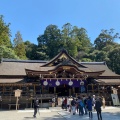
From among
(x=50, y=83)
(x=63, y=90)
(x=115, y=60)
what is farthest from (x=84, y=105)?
(x=115, y=60)

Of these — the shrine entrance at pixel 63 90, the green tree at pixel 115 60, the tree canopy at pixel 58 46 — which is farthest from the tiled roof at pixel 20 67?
the tree canopy at pixel 58 46

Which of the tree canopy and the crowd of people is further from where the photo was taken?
the tree canopy

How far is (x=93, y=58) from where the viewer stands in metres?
55.2

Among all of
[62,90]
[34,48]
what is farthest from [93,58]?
[62,90]

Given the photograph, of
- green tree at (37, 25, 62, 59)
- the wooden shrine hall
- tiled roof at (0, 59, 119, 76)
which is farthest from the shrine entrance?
green tree at (37, 25, 62, 59)

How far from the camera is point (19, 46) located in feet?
175

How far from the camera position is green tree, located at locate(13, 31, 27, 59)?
2037 inches

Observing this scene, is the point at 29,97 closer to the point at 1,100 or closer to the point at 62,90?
the point at 1,100

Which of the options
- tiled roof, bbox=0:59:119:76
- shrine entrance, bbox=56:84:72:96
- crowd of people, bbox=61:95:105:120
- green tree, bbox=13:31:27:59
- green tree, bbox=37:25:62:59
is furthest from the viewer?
green tree, bbox=37:25:62:59

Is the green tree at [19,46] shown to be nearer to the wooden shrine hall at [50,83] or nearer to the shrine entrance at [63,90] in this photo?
the wooden shrine hall at [50,83]

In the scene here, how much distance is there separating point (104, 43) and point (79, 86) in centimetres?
4945

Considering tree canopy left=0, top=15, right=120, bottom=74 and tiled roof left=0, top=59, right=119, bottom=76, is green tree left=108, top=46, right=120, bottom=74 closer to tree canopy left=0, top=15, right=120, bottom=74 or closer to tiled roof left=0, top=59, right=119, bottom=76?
tree canopy left=0, top=15, right=120, bottom=74

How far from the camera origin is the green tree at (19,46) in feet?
170

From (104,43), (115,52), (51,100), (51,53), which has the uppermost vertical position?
(104,43)
